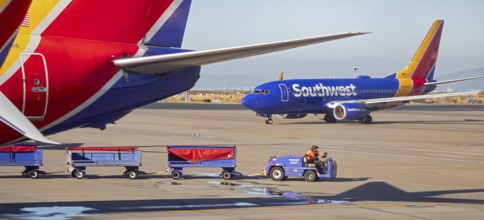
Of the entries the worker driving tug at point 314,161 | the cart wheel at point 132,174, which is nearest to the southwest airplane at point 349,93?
the worker driving tug at point 314,161

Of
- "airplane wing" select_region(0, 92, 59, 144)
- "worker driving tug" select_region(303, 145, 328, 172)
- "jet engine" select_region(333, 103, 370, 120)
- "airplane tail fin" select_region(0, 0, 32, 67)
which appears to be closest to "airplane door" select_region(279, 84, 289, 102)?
"jet engine" select_region(333, 103, 370, 120)

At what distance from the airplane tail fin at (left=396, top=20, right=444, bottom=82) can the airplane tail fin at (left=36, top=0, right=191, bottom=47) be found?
2427 inches

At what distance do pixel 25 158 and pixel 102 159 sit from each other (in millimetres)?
2759


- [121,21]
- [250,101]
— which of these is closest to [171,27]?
[121,21]

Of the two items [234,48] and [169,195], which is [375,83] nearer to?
[169,195]

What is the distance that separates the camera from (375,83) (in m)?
75.6

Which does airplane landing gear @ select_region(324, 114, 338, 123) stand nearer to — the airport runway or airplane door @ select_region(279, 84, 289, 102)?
airplane door @ select_region(279, 84, 289, 102)

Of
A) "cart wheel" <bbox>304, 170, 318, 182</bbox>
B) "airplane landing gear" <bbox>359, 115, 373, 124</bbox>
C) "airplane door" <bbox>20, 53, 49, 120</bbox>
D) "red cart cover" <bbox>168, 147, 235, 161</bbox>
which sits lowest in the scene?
"cart wheel" <bbox>304, 170, 318, 182</bbox>

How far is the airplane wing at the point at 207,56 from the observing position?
17078 millimetres

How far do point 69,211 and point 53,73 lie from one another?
5.32 m

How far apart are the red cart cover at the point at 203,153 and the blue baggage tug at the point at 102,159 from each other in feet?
4.86

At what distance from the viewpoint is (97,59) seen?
57.7 feet

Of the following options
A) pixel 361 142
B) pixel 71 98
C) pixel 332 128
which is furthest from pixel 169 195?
pixel 332 128

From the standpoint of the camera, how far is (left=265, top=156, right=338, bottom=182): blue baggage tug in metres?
30.2
